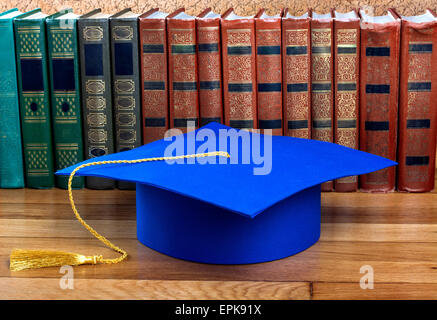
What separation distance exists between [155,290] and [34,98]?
61cm

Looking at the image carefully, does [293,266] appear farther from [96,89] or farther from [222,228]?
[96,89]

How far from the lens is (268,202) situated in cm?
72

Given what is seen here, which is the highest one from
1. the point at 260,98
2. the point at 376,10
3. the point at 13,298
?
the point at 376,10

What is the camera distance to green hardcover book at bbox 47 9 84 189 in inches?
45.6

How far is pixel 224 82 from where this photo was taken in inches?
45.9

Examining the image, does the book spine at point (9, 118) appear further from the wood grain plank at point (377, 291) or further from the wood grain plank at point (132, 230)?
the wood grain plank at point (377, 291)

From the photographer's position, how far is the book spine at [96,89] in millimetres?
1151

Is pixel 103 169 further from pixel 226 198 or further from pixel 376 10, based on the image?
pixel 376 10

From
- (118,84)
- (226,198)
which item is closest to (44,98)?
(118,84)

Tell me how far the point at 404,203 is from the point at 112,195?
0.59 metres

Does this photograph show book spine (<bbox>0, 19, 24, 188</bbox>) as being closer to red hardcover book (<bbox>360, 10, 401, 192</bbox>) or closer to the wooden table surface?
the wooden table surface

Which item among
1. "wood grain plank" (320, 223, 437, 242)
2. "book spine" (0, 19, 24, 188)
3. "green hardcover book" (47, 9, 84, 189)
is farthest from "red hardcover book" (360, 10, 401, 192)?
"book spine" (0, 19, 24, 188)

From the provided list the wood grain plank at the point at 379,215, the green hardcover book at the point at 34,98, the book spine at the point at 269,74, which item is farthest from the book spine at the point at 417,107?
the green hardcover book at the point at 34,98

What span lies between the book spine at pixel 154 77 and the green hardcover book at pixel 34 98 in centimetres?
21
